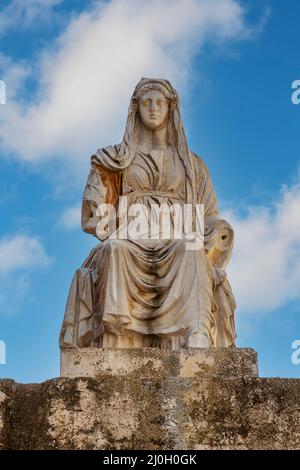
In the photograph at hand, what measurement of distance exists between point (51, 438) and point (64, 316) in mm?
2626

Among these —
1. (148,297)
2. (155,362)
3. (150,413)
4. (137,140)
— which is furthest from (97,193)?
(150,413)

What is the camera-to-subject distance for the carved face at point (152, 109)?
36.1ft

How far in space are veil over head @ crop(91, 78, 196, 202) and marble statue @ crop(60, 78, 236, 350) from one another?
0.01 metres

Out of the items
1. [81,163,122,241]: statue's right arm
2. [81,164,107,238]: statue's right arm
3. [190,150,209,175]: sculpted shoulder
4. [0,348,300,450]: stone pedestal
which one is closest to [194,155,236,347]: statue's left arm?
[190,150,209,175]: sculpted shoulder

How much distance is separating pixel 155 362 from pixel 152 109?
3.62 m

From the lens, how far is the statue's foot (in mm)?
9120

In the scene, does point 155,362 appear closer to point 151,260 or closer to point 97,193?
point 151,260

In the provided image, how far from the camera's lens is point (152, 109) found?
11008 mm

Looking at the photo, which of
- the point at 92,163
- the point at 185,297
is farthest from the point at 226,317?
the point at 92,163

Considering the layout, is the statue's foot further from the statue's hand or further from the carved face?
the carved face

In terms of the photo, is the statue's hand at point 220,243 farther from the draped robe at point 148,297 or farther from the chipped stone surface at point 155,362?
the chipped stone surface at point 155,362
